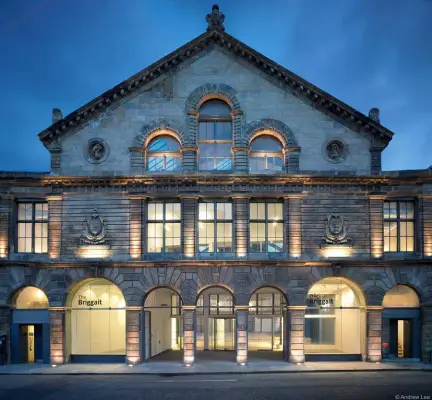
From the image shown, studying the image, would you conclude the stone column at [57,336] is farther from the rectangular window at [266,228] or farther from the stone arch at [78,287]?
the rectangular window at [266,228]

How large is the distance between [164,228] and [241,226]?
4450mm

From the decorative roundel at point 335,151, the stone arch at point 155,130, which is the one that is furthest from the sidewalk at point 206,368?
the stone arch at point 155,130

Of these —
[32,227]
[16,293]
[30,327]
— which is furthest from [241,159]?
[30,327]

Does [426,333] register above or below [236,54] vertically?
below

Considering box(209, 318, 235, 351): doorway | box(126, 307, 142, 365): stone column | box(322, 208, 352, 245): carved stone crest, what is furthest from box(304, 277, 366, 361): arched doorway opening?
box(126, 307, 142, 365): stone column

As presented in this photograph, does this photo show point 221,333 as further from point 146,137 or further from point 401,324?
point 146,137

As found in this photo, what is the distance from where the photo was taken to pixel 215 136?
976 inches

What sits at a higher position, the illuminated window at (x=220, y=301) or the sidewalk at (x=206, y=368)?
the illuminated window at (x=220, y=301)

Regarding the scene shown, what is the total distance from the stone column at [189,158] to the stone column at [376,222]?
1035cm

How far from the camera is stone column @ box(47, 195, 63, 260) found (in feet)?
78.8

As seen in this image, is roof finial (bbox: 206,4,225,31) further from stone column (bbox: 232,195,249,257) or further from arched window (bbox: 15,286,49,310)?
arched window (bbox: 15,286,49,310)

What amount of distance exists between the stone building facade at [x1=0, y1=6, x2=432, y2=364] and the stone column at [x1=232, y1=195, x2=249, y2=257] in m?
0.08

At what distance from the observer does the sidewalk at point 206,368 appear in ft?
70.9

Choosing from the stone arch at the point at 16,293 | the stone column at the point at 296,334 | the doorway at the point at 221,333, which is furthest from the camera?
the doorway at the point at 221,333
